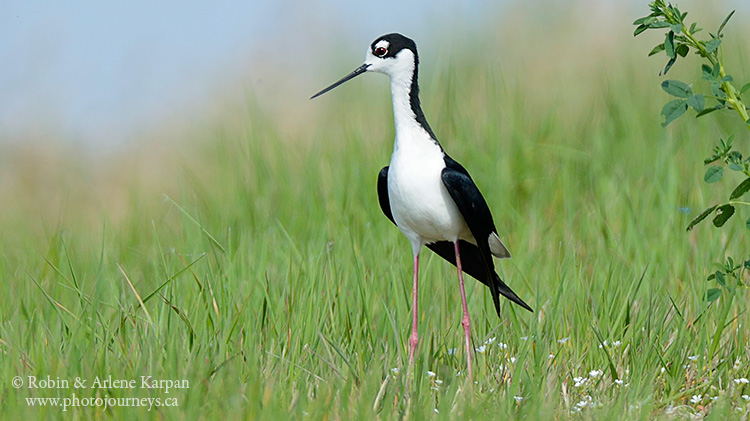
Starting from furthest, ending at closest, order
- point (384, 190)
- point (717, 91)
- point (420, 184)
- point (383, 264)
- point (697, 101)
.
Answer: point (383, 264), point (384, 190), point (420, 184), point (717, 91), point (697, 101)

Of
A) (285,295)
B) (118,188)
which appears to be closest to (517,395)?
(285,295)

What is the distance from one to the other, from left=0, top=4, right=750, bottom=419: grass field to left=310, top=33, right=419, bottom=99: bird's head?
3.10ft

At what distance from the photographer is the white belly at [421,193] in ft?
12.6

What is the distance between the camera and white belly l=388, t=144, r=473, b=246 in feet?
12.6

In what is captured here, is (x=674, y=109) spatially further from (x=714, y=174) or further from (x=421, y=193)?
(x=421, y=193)

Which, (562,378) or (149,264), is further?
(149,264)

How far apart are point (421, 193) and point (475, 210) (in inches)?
9.7

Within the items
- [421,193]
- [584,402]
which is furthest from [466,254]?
[584,402]

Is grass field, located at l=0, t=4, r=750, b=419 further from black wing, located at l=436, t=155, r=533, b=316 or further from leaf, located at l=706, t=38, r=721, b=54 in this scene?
leaf, located at l=706, t=38, r=721, b=54

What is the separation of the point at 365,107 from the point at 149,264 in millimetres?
2687

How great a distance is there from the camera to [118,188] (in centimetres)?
784

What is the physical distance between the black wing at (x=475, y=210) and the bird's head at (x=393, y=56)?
0.43 meters

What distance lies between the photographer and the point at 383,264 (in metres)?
4.86

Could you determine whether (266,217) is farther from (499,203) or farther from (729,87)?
(729,87)
